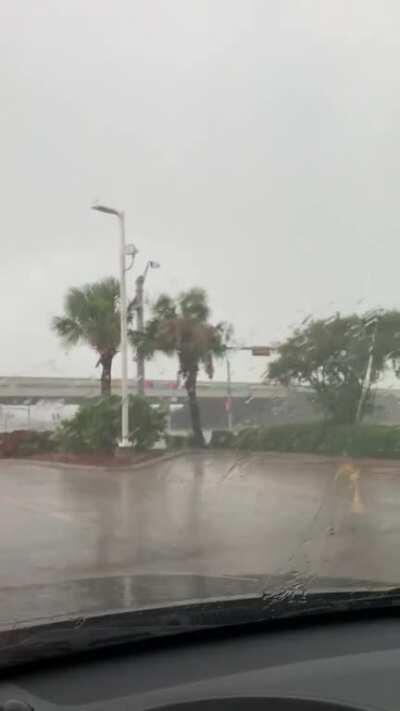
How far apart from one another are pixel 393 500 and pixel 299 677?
7.72 meters

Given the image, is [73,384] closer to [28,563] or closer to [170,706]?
[28,563]

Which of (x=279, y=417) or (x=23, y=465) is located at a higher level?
(x=279, y=417)

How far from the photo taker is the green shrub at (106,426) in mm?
11258

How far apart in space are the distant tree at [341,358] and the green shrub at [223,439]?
3.71 feet

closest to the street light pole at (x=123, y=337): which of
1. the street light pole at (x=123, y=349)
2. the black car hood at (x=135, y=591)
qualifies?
the street light pole at (x=123, y=349)

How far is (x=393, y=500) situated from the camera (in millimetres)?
10117

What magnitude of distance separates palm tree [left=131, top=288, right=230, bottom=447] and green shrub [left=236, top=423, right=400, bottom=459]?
0.78m

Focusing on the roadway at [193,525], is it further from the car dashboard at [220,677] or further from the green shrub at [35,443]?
the car dashboard at [220,677]

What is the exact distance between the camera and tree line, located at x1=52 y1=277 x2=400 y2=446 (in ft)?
26.5

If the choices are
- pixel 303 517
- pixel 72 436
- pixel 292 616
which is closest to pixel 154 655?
pixel 292 616

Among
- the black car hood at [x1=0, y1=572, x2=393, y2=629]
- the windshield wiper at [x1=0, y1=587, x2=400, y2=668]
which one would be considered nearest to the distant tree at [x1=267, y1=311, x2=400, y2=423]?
the black car hood at [x1=0, y1=572, x2=393, y2=629]

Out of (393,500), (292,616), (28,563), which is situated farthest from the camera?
(393,500)

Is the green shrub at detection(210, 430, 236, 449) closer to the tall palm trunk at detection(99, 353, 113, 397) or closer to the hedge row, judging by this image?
the hedge row

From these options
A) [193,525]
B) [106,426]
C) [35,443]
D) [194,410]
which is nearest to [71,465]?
[35,443]
